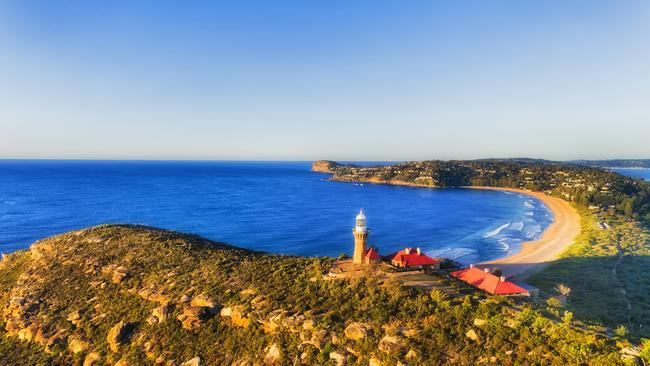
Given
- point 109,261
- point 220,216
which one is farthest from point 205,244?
point 220,216

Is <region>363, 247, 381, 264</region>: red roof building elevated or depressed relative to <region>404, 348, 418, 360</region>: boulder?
elevated

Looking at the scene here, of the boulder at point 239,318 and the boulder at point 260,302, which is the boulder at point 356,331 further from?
the boulder at point 239,318

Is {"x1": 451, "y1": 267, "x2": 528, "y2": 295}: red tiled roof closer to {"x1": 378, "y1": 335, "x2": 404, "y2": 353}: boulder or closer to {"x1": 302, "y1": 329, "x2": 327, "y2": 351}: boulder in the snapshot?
{"x1": 378, "y1": 335, "x2": 404, "y2": 353}: boulder

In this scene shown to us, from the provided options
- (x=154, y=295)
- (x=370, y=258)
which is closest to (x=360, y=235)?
(x=370, y=258)

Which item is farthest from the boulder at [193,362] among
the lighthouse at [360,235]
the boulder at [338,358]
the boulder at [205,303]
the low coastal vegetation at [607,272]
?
the low coastal vegetation at [607,272]

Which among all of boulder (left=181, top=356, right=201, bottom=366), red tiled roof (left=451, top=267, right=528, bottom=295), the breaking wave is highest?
red tiled roof (left=451, top=267, right=528, bottom=295)

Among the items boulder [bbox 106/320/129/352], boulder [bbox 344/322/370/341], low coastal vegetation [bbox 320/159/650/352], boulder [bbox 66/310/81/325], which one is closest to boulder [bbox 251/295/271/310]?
boulder [bbox 344/322/370/341]

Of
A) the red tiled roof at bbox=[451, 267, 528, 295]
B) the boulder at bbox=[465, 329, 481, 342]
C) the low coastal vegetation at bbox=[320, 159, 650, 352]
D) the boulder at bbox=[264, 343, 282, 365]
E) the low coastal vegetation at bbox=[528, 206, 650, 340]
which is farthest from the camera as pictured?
the low coastal vegetation at bbox=[528, 206, 650, 340]
